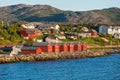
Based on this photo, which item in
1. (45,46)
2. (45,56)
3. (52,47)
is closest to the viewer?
(45,56)

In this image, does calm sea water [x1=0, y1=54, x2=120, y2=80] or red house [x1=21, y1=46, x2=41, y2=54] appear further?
red house [x1=21, y1=46, x2=41, y2=54]

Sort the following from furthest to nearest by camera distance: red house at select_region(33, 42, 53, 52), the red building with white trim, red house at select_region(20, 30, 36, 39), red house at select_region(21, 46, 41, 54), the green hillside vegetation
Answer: red house at select_region(20, 30, 36, 39) → the green hillside vegetation → red house at select_region(33, 42, 53, 52) → the red building with white trim → red house at select_region(21, 46, 41, 54)

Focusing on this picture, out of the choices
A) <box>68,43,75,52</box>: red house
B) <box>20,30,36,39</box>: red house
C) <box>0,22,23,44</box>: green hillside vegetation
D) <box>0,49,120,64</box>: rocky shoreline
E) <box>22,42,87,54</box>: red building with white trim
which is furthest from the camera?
<box>20,30,36,39</box>: red house

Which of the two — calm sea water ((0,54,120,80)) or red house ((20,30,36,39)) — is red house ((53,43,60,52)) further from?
red house ((20,30,36,39))

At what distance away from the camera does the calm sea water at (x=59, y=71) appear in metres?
50.4

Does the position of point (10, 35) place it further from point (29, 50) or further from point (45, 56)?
point (45, 56)

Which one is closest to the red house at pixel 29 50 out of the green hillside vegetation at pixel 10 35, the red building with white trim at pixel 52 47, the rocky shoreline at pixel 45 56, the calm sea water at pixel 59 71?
the red building with white trim at pixel 52 47

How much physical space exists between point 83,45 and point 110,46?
18553mm

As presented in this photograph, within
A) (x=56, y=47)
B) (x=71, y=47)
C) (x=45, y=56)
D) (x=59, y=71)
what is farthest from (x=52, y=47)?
(x=59, y=71)

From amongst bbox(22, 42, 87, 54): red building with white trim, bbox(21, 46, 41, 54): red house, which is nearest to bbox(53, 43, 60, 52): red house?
bbox(22, 42, 87, 54): red building with white trim

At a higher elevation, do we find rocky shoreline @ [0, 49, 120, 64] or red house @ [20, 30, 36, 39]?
red house @ [20, 30, 36, 39]

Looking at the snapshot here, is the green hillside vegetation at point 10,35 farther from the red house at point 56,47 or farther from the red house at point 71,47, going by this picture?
the red house at point 71,47

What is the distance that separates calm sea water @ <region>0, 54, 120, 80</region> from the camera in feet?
165

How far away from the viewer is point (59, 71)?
56531mm
